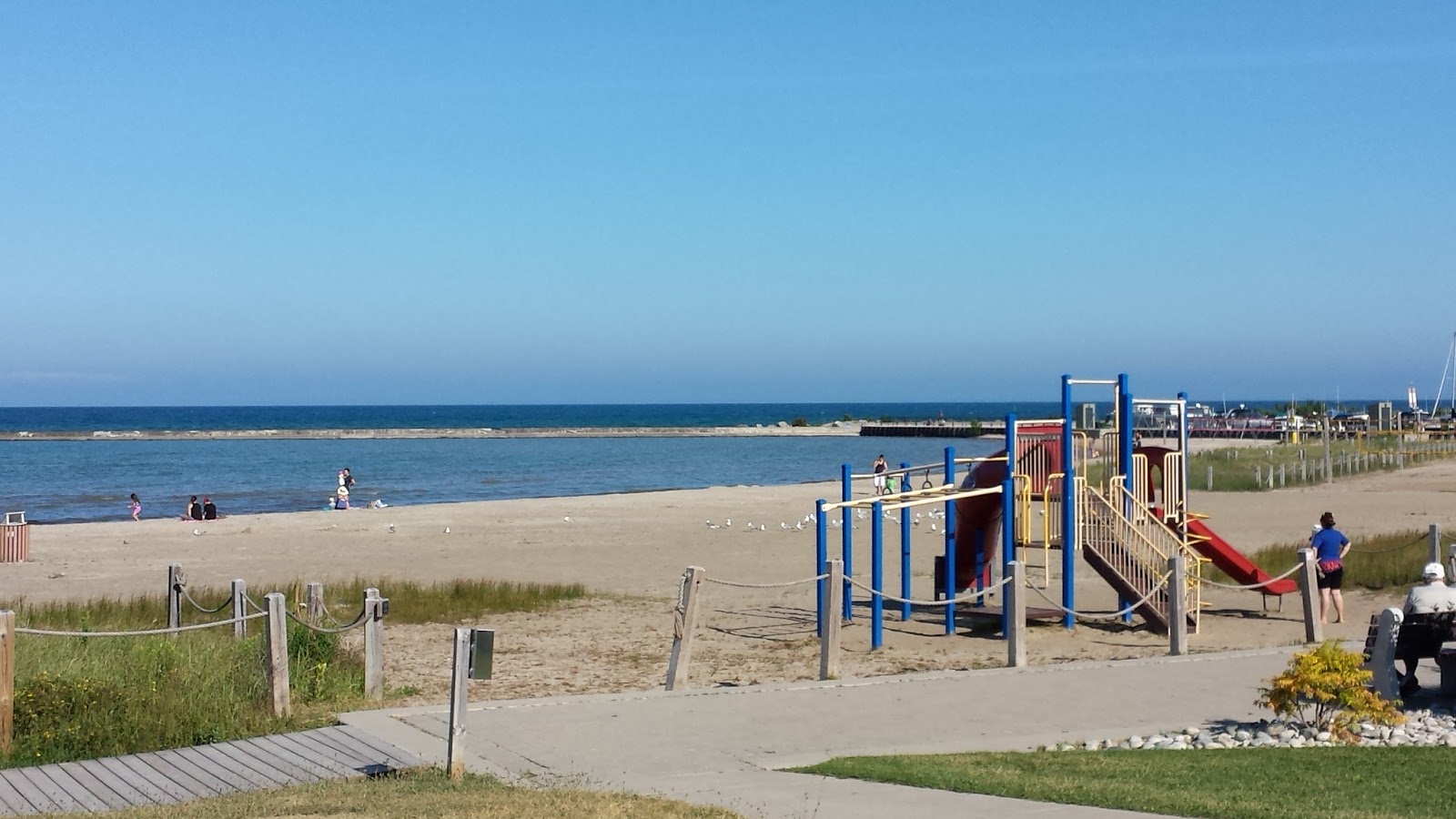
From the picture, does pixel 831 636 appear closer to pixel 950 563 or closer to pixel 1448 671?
pixel 1448 671

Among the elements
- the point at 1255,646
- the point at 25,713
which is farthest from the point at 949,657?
the point at 25,713

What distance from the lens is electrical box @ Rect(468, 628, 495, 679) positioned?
8.55 m

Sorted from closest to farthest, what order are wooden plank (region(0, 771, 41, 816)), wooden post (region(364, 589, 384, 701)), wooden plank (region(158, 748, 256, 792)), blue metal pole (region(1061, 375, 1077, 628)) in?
wooden plank (region(0, 771, 41, 816)) < wooden plank (region(158, 748, 256, 792)) < wooden post (region(364, 589, 384, 701)) < blue metal pole (region(1061, 375, 1077, 628))

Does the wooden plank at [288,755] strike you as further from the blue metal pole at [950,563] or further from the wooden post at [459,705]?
the blue metal pole at [950,563]

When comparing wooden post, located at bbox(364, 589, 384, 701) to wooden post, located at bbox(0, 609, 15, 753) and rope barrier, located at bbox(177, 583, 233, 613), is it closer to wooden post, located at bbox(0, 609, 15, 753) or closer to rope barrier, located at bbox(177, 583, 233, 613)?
rope barrier, located at bbox(177, 583, 233, 613)

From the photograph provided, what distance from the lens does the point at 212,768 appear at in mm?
9219

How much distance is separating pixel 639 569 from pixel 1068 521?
10.1 meters

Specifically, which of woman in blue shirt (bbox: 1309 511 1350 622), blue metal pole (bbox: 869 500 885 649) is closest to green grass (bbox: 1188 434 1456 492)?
woman in blue shirt (bbox: 1309 511 1350 622)

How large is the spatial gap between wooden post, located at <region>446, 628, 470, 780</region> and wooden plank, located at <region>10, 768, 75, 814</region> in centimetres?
207

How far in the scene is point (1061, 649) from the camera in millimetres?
16156

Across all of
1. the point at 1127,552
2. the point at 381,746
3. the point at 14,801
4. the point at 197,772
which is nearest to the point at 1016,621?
the point at 1127,552

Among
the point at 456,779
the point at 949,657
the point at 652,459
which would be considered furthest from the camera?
the point at 652,459

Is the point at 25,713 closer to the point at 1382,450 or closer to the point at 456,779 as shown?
the point at 456,779

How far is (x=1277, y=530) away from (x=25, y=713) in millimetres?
27386
